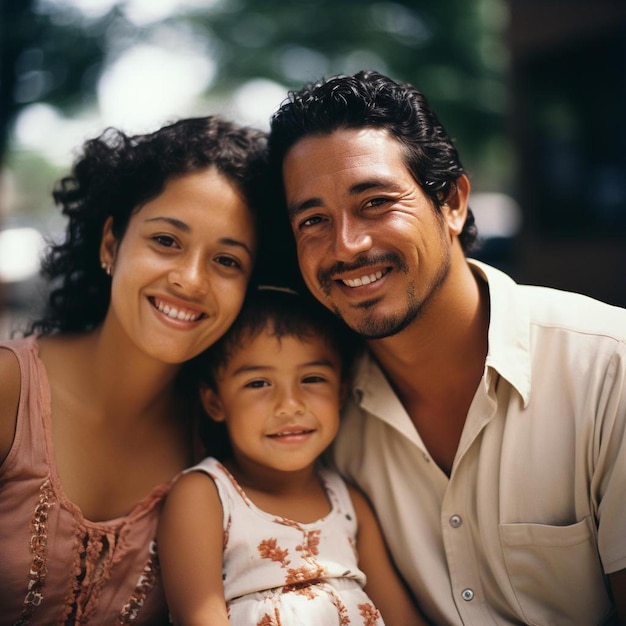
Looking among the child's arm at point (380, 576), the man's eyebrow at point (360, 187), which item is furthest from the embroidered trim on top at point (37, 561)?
the man's eyebrow at point (360, 187)

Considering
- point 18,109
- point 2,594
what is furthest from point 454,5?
point 2,594

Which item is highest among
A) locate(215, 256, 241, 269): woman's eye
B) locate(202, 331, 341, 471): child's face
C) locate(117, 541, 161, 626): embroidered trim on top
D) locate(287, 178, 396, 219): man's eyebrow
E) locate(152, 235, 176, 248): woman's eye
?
locate(287, 178, 396, 219): man's eyebrow

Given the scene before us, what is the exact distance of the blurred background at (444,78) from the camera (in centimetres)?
910

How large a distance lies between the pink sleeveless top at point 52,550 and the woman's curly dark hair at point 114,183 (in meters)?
0.61

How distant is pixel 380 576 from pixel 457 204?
4.68 ft

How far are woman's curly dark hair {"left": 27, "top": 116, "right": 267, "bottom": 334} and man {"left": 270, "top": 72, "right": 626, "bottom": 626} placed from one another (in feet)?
0.55

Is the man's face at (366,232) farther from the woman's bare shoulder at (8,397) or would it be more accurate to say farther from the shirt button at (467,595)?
the woman's bare shoulder at (8,397)

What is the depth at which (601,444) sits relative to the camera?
2.22 m

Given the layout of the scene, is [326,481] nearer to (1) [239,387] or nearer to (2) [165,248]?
(1) [239,387]

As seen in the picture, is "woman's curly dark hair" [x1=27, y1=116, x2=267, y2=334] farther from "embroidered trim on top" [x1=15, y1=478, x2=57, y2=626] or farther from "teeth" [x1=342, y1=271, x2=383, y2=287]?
"embroidered trim on top" [x1=15, y1=478, x2=57, y2=626]

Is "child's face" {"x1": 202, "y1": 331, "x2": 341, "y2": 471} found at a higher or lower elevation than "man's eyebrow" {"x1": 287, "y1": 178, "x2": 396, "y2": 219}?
lower

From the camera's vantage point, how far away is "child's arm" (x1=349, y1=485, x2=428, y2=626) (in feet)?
8.14

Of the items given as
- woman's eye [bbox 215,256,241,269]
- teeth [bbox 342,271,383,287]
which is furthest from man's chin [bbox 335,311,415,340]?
woman's eye [bbox 215,256,241,269]

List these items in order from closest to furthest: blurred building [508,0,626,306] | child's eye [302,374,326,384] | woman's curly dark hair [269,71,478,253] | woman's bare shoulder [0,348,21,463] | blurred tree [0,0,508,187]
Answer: woman's bare shoulder [0,348,21,463]
woman's curly dark hair [269,71,478,253]
child's eye [302,374,326,384]
blurred building [508,0,626,306]
blurred tree [0,0,508,187]
